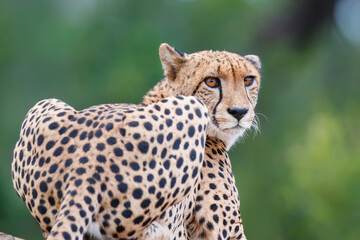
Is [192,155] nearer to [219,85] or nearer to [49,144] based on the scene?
[49,144]

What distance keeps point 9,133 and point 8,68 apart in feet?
6.98

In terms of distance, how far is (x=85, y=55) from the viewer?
12.9 m

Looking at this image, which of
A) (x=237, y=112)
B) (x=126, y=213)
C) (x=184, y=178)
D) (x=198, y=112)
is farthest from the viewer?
(x=237, y=112)

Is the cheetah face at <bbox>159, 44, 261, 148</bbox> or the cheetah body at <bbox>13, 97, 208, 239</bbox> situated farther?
the cheetah face at <bbox>159, 44, 261, 148</bbox>

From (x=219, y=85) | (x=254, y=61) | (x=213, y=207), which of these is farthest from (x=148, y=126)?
(x=254, y=61)

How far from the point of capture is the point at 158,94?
11.1 ft

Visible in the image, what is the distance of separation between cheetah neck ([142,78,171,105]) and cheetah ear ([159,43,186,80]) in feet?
0.18

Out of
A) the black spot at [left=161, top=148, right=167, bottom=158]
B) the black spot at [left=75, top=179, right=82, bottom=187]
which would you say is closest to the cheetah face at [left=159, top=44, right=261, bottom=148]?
the black spot at [left=161, top=148, right=167, bottom=158]

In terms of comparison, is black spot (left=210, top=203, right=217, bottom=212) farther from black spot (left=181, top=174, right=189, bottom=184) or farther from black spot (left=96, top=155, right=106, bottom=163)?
black spot (left=96, top=155, right=106, bottom=163)

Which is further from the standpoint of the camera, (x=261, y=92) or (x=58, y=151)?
(x=261, y=92)

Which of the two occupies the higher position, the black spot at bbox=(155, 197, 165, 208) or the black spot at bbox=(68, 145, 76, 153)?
the black spot at bbox=(68, 145, 76, 153)

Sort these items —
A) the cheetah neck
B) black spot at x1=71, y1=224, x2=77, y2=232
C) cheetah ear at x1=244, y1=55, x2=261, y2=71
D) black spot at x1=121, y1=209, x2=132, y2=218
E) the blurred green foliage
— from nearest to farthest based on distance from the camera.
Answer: black spot at x1=71, y1=224, x2=77, y2=232, black spot at x1=121, y1=209, x2=132, y2=218, the cheetah neck, cheetah ear at x1=244, y1=55, x2=261, y2=71, the blurred green foliage

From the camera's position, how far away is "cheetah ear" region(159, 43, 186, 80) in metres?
3.37

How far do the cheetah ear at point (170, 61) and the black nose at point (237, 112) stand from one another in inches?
14.6
